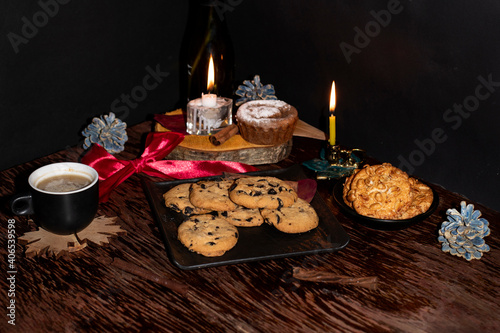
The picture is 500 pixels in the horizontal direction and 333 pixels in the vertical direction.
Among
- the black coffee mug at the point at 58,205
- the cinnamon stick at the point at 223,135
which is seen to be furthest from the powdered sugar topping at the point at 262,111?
the black coffee mug at the point at 58,205

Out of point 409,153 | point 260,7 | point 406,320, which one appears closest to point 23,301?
point 406,320

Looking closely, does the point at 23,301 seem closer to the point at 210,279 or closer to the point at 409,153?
the point at 210,279

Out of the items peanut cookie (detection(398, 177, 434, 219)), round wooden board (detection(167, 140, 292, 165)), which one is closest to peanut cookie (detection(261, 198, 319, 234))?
peanut cookie (detection(398, 177, 434, 219))

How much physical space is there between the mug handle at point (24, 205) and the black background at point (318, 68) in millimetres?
675

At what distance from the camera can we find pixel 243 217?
3.87 ft

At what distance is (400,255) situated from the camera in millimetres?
1169

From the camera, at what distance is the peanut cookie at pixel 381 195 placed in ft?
3.95

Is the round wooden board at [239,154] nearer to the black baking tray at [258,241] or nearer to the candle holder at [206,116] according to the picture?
the candle holder at [206,116]

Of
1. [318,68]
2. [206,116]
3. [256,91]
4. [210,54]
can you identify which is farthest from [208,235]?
[318,68]

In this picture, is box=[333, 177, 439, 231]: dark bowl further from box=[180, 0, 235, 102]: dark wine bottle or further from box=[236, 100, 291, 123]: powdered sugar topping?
box=[180, 0, 235, 102]: dark wine bottle

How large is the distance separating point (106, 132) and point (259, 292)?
2.50 ft

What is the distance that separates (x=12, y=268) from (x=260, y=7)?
1416 millimetres

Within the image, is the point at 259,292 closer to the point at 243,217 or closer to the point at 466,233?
the point at 243,217

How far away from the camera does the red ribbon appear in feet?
4.59
